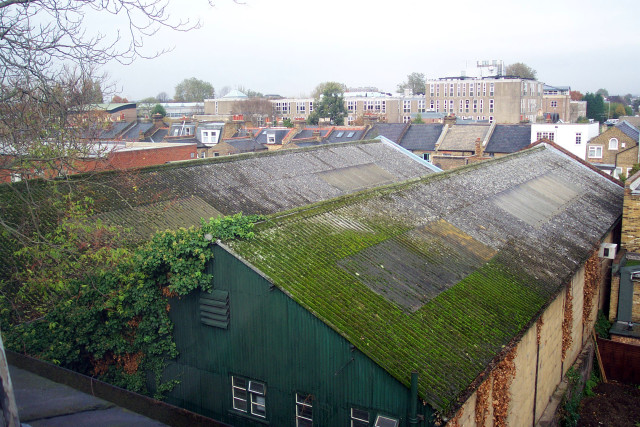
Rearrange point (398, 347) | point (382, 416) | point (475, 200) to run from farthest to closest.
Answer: point (475, 200) < point (398, 347) < point (382, 416)

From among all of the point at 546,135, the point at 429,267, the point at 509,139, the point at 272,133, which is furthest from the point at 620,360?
the point at 272,133

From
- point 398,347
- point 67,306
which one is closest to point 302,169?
point 67,306

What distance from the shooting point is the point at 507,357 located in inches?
450

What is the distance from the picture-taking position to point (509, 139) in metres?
49.6

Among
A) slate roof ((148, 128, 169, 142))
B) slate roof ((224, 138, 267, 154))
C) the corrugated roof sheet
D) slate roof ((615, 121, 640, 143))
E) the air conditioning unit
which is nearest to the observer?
the corrugated roof sheet

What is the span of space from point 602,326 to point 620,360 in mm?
2546

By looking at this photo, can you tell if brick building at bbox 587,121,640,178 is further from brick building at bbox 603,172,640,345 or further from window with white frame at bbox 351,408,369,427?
window with white frame at bbox 351,408,369,427

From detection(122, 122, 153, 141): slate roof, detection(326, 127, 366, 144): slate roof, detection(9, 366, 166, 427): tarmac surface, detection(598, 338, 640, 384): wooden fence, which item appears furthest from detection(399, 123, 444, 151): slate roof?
detection(9, 366, 166, 427): tarmac surface

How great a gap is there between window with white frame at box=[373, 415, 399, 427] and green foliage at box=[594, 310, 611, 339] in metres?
14.6

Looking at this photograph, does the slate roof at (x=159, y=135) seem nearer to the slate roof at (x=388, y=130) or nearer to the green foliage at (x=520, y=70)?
the slate roof at (x=388, y=130)

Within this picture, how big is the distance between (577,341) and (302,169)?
15.4m

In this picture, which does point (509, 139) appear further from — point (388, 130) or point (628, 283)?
point (628, 283)

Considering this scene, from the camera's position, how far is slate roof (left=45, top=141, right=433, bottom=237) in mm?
19562

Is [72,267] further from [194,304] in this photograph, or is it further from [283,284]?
[283,284]
